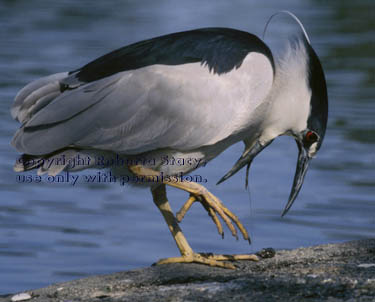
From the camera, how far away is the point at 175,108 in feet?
19.4

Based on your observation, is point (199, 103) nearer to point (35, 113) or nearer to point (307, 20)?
point (35, 113)

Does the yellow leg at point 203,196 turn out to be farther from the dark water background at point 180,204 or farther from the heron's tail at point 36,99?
the dark water background at point 180,204

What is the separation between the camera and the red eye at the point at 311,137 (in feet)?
20.3

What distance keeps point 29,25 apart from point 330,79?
246 inches

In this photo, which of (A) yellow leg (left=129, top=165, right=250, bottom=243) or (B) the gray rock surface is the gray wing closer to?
(A) yellow leg (left=129, top=165, right=250, bottom=243)

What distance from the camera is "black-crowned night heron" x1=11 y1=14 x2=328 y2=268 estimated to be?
5.88 m

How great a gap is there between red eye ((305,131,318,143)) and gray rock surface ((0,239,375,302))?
28.3 inches

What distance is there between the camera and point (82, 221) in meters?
8.16

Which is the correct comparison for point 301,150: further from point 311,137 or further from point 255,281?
point 255,281

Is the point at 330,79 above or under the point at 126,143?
above

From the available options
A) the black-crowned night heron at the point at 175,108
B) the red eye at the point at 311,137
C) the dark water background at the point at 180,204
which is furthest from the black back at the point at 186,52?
the dark water background at the point at 180,204

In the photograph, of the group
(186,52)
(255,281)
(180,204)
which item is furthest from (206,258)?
(180,204)

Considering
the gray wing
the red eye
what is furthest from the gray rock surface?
the gray wing

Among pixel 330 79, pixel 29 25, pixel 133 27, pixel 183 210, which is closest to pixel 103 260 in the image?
pixel 183 210
